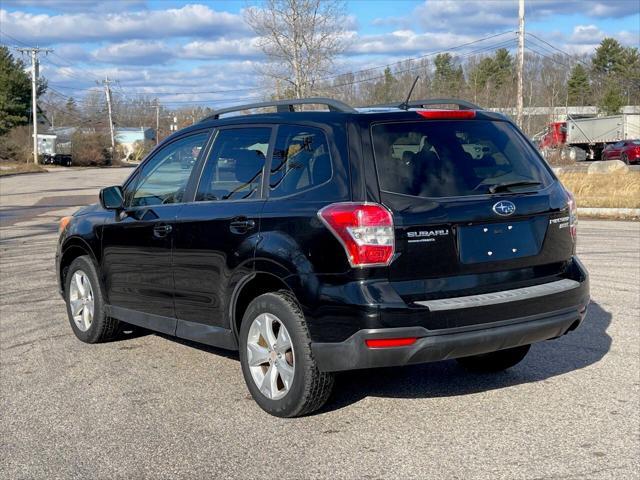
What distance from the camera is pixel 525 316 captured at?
477 centimetres

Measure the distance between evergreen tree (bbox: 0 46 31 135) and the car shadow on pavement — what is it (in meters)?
82.7

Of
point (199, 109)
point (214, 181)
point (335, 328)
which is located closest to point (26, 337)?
point (214, 181)

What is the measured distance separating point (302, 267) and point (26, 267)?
7.99m

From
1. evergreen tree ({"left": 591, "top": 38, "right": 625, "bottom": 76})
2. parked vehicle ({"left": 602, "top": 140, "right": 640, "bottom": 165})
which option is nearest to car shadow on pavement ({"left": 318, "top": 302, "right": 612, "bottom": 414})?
parked vehicle ({"left": 602, "top": 140, "right": 640, "bottom": 165})

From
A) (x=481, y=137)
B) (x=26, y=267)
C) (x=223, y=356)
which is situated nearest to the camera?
(x=481, y=137)

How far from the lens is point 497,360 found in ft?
19.2

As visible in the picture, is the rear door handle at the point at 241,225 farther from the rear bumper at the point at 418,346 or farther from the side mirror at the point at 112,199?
the side mirror at the point at 112,199

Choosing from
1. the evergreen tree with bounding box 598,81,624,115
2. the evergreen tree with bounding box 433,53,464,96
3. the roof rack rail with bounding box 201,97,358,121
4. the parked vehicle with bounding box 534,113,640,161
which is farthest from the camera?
the evergreen tree with bounding box 598,81,624,115

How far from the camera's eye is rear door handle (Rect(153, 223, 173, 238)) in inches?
230

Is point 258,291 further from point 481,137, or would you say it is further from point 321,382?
point 481,137

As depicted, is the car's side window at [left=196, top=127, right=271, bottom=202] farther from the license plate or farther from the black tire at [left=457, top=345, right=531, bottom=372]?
the black tire at [left=457, top=345, right=531, bottom=372]

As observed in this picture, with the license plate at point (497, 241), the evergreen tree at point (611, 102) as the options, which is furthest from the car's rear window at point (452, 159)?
the evergreen tree at point (611, 102)

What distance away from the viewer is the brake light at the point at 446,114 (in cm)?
491

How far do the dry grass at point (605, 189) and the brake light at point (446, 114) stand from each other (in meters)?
15.5
